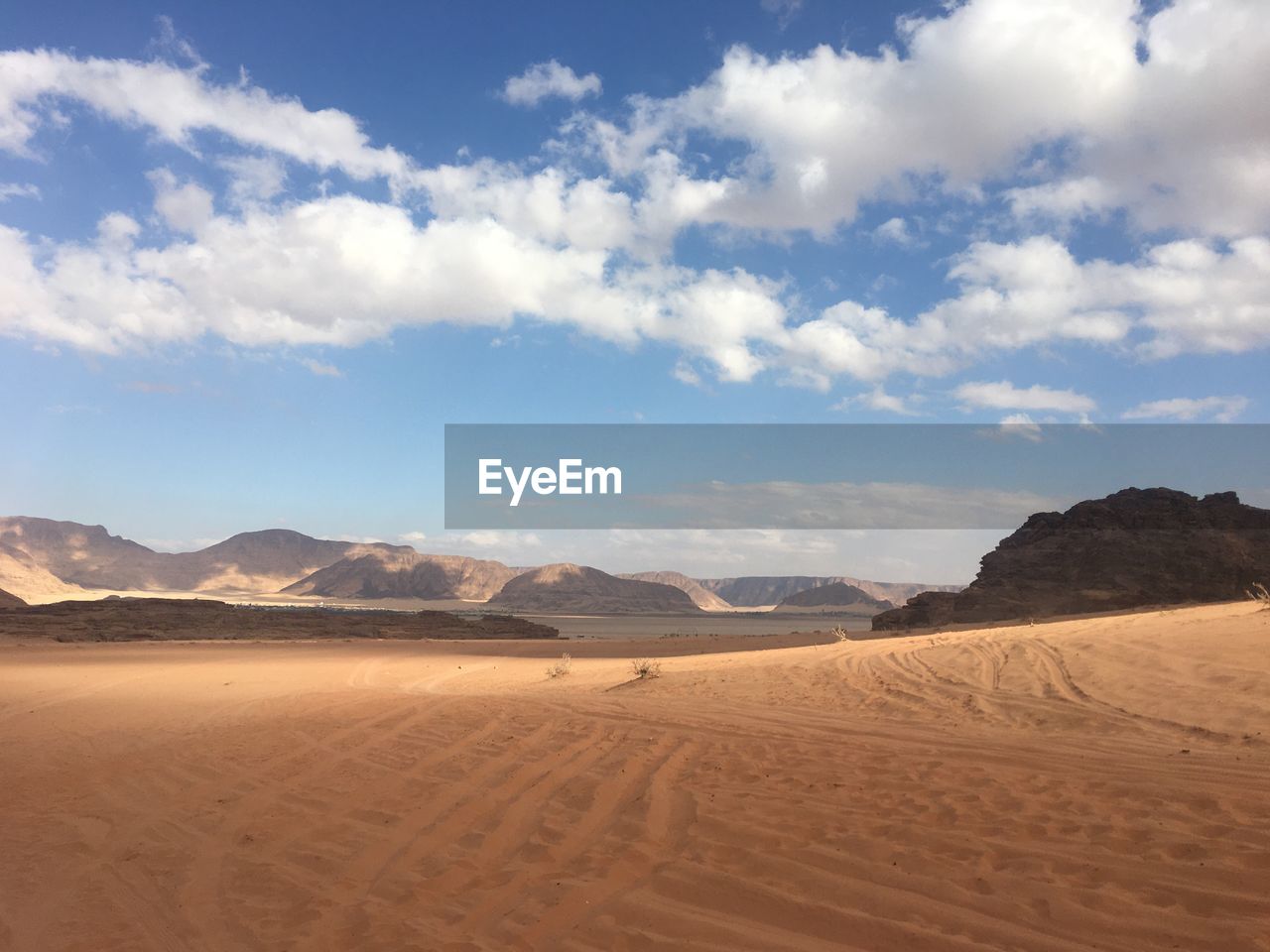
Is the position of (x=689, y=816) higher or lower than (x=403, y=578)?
lower

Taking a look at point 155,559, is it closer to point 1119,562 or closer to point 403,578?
point 403,578

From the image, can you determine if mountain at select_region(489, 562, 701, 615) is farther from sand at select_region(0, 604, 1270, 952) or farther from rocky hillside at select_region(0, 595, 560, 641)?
sand at select_region(0, 604, 1270, 952)

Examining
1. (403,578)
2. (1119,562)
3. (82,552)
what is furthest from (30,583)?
(1119,562)

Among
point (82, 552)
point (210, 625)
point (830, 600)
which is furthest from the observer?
point (82, 552)

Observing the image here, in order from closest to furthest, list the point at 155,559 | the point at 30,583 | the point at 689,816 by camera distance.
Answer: the point at 689,816
the point at 30,583
the point at 155,559

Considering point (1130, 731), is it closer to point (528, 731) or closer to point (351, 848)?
point (528, 731)

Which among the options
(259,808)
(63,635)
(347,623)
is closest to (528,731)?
(259,808)

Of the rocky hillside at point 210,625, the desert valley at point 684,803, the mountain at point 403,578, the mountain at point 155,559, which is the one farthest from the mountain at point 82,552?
the desert valley at point 684,803
